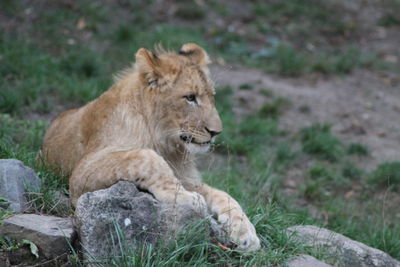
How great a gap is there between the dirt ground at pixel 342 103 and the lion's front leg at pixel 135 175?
431cm

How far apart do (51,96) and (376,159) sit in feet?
15.5

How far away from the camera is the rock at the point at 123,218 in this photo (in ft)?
11.9

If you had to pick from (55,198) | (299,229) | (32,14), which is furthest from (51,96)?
(299,229)

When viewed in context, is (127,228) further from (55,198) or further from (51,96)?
(51,96)

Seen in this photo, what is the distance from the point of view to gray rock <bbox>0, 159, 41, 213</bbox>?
165 inches

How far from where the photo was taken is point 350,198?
729 cm

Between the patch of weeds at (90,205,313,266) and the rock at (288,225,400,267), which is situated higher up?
the patch of weeds at (90,205,313,266)

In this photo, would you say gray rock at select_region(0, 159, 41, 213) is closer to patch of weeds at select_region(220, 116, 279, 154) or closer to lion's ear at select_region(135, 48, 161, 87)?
lion's ear at select_region(135, 48, 161, 87)

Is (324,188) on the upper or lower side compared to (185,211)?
lower

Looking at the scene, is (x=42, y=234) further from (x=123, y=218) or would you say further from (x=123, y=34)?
(x=123, y=34)

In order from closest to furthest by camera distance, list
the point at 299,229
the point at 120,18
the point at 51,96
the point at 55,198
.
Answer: the point at 55,198, the point at 299,229, the point at 51,96, the point at 120,18

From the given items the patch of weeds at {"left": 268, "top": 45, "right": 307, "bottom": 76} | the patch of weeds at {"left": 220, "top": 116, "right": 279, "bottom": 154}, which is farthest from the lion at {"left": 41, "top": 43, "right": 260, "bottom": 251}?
the patch of weeds at {"left": 268, "top": 45, "right": 307, "bottom": 76}

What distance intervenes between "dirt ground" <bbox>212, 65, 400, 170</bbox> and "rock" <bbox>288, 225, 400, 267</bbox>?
3.39 metres

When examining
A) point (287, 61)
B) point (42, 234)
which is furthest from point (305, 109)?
point (42, 234)
